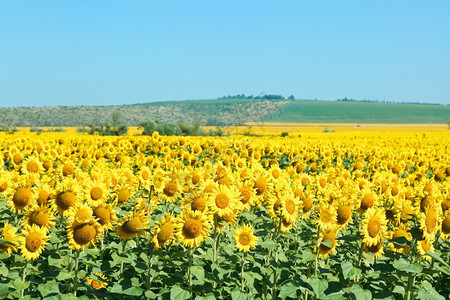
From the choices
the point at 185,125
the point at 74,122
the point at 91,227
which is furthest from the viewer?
the point at 74,122

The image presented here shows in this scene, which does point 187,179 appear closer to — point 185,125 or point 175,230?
point 175,230

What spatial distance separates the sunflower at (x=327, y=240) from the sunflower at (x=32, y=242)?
3.15 metres

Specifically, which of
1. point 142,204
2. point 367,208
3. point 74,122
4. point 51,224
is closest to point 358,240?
point 367,208

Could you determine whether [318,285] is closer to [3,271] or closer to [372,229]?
[372,229]

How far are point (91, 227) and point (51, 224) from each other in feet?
2.11

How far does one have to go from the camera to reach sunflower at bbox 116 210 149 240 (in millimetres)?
5133

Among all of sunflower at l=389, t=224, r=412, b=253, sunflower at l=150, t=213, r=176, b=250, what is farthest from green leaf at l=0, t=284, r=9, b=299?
sunflower at l=389, t=224, r=412, b=253

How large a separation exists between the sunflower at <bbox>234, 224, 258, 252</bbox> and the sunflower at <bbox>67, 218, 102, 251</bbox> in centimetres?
155

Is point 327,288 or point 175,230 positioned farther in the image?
point 327,288

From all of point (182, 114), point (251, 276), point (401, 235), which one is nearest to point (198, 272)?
point (251, 276)

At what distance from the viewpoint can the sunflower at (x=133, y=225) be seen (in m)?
5.13

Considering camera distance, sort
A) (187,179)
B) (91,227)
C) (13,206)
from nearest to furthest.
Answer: (91,227)
(13,206)
(187,179)

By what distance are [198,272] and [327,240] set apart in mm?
1582

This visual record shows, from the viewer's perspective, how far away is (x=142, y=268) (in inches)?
200
